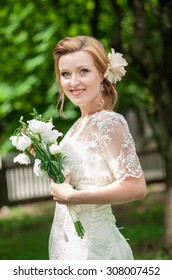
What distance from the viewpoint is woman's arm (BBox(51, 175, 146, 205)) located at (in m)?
1.92

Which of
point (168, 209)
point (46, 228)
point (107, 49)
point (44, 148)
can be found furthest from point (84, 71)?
point (46, 228)

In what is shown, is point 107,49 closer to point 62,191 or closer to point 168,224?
point 168,224

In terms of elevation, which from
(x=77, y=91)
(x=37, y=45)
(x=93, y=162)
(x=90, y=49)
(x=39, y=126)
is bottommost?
(x=93, y=162)

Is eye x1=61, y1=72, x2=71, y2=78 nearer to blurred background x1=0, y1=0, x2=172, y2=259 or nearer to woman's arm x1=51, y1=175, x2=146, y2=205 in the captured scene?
woman's arm x1=51, y1=175, x2=146, y2=205

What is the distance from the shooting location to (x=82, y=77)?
204 cm

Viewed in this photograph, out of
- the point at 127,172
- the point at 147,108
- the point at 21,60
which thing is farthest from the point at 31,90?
the point at 127,172

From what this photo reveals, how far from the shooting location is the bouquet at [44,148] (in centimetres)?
196

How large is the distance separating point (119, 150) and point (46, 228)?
610cm

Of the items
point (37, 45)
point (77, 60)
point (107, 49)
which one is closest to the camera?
point (77, 60)

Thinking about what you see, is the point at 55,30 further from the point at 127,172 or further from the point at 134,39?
the point at 127,172

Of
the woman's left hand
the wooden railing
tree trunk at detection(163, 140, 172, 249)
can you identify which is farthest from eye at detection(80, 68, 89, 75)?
the wooden railing

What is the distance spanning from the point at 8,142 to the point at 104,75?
274 cm

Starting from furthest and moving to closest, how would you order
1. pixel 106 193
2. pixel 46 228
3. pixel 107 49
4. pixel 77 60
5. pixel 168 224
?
pixel 46 228 < pixel 168 224 < pixel 107 49 < pixel 77 60 < pixel 106 193

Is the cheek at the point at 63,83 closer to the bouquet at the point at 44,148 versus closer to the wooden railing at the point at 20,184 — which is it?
the bouquet at the point at 44,148
